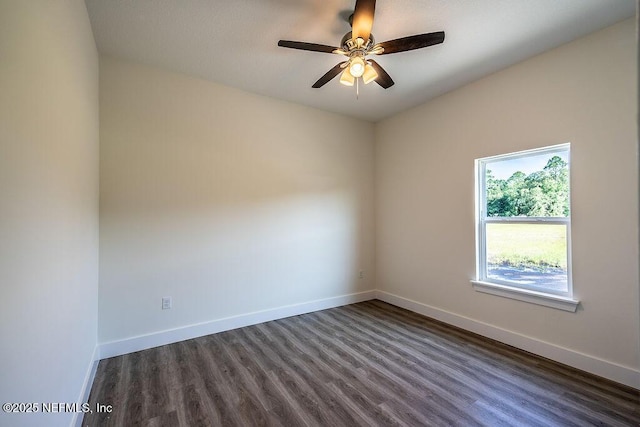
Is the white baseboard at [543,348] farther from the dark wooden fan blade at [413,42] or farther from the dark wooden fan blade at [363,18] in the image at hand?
the dark wooden fan blade at [363,18]

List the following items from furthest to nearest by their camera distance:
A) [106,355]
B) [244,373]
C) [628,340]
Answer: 1. [106,355]
2. [244,373]
3. [628,340]

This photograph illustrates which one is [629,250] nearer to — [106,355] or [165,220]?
[165,220]

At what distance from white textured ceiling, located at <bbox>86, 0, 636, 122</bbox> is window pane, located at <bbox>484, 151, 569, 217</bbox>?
97cm

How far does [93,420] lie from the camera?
5.70ft

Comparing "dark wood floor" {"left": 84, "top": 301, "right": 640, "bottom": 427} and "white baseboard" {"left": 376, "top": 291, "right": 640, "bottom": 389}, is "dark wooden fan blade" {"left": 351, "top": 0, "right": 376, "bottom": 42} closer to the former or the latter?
"dark wood floor" {"left": 84, "top": 301, "right": 640, "bottom": 427}

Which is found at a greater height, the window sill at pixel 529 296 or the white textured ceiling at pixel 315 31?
the white textured ceiling at pixel 315 31

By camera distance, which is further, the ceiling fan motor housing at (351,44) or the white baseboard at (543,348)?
the white baseboard at (543,348)

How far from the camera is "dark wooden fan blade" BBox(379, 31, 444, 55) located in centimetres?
184

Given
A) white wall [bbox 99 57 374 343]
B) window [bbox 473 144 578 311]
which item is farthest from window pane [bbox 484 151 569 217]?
white wall [bbox 99 57 374 343]

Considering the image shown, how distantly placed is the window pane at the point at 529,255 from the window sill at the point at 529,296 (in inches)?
3.5

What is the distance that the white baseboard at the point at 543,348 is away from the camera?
6.79ft

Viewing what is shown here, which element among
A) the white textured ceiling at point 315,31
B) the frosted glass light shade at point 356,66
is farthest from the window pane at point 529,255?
the frosted glass light shade at point 356,66

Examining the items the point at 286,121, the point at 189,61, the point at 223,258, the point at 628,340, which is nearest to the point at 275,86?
the point at 286,121

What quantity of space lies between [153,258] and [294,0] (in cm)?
256
